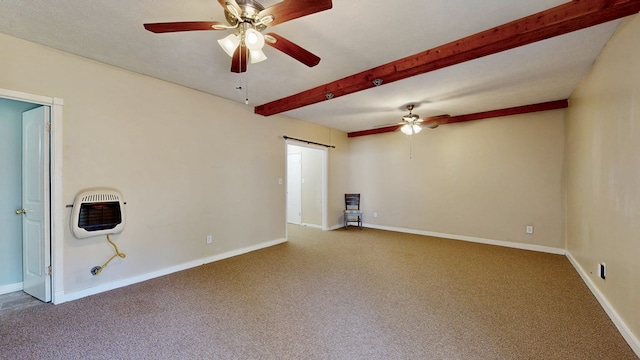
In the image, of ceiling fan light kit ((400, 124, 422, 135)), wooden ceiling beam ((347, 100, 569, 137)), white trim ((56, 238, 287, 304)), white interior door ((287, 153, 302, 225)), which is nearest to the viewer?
white trim ((56, 238, 287, 304))

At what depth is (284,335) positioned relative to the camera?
2051mm

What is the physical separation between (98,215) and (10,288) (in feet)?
4.22

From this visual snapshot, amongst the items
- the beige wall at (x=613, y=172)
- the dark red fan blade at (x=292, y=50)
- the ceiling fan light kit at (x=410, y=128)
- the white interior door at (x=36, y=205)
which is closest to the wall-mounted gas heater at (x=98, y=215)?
the white interior door at (x=36, y=205)

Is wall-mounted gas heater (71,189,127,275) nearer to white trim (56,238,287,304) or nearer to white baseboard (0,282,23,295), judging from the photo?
white trim (56,238,287,304)

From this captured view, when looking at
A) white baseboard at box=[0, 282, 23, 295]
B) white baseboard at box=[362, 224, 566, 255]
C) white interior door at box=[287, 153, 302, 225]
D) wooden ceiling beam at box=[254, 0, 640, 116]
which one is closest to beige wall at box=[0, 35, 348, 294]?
white baseboard at box=[0, 282, 23, 295]

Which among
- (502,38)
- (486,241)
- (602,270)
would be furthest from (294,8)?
(486,241)

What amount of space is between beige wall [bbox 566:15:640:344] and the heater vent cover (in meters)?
4.53

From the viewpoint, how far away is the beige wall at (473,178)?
433 centimetres

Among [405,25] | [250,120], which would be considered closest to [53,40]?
[250,120]

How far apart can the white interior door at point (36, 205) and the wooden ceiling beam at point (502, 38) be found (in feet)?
10.2

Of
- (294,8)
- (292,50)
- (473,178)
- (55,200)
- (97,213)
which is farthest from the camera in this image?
(473,178)

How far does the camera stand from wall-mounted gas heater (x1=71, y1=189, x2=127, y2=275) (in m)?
2.63

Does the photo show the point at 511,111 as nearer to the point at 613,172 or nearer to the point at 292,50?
the point at 613,172

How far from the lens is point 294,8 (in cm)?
150
